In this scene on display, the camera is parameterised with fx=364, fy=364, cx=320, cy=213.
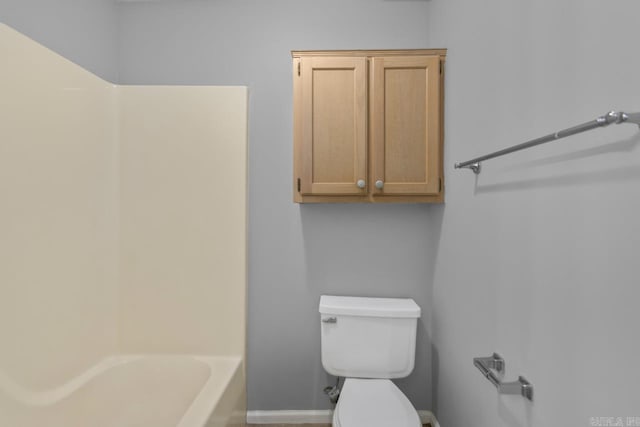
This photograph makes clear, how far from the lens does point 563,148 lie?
99 centimetres

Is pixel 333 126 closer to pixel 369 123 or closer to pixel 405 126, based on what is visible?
pixel 369 123

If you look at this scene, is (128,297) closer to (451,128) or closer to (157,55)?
(157,55)

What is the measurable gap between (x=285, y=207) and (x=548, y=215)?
1441 mm

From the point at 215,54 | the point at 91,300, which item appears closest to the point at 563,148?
the point at 215,54

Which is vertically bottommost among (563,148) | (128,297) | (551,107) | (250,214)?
(128,297)

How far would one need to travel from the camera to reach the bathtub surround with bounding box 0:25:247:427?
147cm

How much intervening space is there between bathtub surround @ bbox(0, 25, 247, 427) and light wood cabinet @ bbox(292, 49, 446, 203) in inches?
15.5

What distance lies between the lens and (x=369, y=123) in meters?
1.93

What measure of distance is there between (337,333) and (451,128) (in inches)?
47.5

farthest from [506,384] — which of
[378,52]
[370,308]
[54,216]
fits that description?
[54,216]


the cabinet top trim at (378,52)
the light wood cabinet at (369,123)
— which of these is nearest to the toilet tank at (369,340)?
the light wood cabinet at (369,123)

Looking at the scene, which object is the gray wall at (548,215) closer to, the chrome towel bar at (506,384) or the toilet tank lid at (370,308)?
the chrome towel bar at (506,384)

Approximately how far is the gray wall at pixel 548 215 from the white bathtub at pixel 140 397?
1.11 m

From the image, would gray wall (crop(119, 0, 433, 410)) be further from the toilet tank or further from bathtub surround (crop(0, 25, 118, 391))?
bathtub surround (crop(0, 25, 118, 391))
